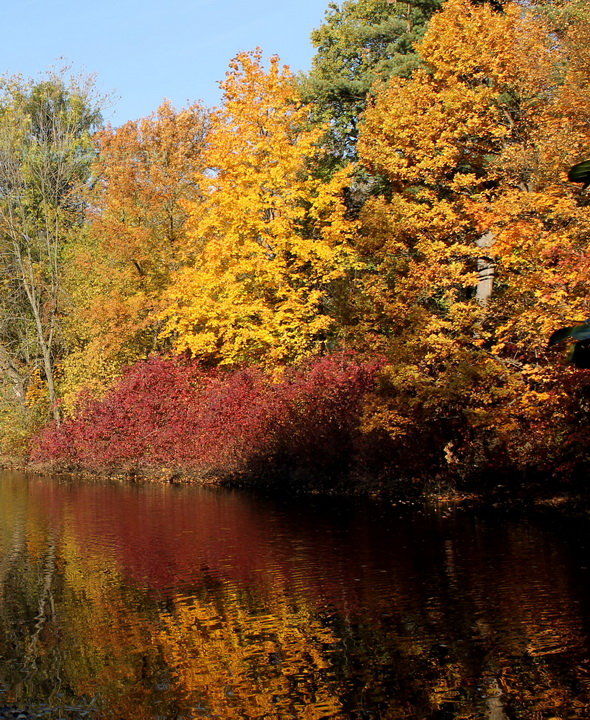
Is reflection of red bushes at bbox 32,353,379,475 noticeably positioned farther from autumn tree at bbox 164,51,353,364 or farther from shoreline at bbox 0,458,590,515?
autumn tree at bbox 164,51,353,364

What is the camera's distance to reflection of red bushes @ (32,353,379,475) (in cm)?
2514

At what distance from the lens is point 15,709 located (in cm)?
741

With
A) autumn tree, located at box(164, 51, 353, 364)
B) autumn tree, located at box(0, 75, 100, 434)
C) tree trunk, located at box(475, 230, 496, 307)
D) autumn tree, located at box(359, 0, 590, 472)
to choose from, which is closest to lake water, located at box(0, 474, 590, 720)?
autumn tree, located at box(359, 0, 590, 472)

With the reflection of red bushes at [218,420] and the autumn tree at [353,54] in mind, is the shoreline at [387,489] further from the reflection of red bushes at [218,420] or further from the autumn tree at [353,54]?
the autumn tree at [353,54]

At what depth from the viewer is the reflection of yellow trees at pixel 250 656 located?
7526 millimetres

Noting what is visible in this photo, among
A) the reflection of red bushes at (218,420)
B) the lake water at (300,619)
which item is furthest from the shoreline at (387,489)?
the lake water at (300,619)

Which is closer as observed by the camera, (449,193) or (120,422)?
(449,193)

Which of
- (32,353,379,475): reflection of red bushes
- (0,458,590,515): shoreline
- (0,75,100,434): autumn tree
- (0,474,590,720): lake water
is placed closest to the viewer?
(0,474,590,720): lake water

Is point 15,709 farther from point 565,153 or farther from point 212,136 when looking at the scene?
point 212,136

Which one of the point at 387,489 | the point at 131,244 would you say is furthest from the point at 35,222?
the point at 387,489

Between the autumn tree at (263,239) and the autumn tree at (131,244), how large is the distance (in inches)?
157

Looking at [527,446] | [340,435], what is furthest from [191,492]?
[527,446]

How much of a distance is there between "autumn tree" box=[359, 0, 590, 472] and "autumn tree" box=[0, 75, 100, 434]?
20.5 meters

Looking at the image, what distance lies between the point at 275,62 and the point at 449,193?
1026 centimetres
